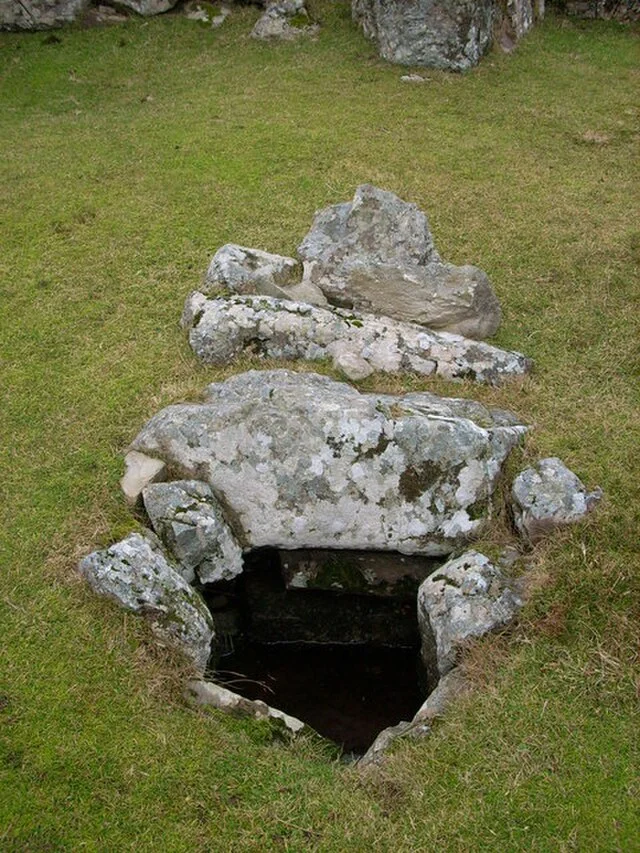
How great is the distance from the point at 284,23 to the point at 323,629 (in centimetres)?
2154

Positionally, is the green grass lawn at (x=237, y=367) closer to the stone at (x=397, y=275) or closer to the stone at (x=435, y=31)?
the stone at (x=435, y=31)

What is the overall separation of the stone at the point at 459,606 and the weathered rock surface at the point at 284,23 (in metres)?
21.4

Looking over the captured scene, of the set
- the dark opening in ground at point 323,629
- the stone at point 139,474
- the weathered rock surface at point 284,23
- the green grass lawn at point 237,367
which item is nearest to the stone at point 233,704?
the green grass lawn at point 237,367

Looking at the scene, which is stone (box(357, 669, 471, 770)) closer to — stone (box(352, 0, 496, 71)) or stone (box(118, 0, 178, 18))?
stone (box(352, 0, 496, 71))

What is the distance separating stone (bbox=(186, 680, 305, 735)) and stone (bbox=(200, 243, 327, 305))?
22.1 feet

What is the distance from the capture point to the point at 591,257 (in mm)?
15328

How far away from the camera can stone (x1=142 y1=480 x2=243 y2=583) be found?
30.4 ft

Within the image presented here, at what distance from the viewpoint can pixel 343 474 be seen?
965 cm

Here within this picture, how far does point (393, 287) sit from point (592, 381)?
331 centimetres

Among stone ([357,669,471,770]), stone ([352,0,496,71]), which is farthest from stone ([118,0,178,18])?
stone ([357,669,471,770])

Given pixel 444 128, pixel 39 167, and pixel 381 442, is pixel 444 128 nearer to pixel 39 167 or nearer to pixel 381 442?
pixel 39 167

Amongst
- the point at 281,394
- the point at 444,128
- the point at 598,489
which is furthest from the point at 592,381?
the point at 444,128

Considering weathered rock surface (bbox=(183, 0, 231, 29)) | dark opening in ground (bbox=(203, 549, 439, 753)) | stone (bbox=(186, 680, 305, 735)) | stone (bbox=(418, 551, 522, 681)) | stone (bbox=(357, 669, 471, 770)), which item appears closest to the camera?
stone (bbox=(357, 669, 471, 770))

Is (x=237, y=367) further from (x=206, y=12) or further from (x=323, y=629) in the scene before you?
(x=206, y=12)
